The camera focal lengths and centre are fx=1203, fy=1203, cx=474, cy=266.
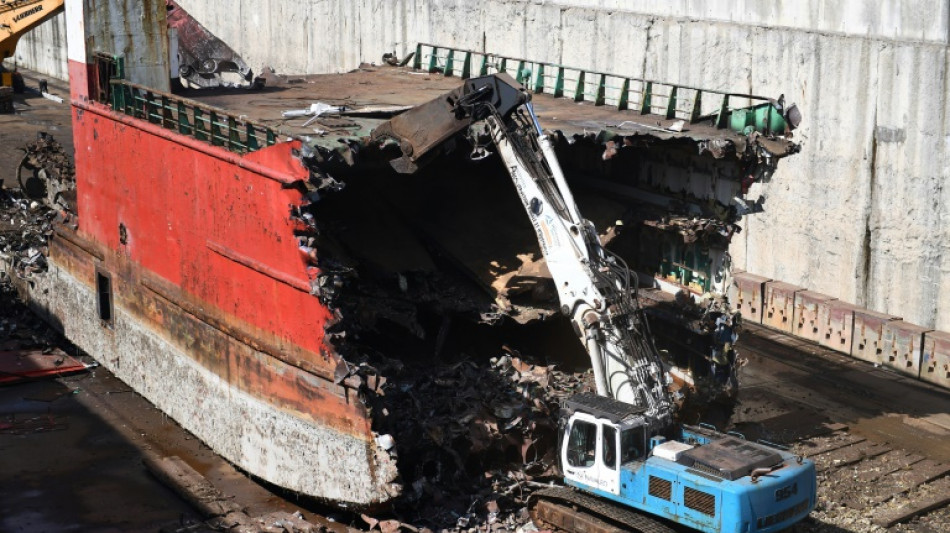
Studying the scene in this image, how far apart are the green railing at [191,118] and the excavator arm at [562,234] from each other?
1675 millimetres

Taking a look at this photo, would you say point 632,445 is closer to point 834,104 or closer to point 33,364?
point 834,104

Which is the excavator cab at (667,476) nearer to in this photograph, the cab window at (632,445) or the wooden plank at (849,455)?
the cab window at (632,445)

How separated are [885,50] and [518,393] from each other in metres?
9.72

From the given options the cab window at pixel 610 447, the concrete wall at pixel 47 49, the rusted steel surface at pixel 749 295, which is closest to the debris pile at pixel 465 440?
the cab window at pixel 610 447

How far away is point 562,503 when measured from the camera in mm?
13773

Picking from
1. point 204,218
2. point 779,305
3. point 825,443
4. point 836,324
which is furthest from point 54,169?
point 836,324

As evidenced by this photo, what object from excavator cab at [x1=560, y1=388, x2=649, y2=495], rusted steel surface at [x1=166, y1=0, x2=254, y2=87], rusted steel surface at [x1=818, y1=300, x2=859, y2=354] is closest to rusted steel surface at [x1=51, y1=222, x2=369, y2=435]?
excavator cab at [x1=560, y1=388, x2=649, y2=495]

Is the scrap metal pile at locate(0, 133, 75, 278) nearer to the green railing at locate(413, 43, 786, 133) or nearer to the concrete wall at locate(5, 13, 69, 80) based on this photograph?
the green railing at locate(413, 43, 786, 133)

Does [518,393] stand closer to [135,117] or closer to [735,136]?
[735,136]

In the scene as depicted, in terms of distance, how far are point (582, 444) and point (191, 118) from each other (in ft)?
26.7

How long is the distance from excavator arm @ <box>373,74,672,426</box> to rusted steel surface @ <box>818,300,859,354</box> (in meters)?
7.99

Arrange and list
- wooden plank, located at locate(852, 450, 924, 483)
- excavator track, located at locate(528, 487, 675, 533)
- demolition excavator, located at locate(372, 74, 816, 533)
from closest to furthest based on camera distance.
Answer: demolition excavator, located at locate(372, 74, 816, 533) < excavator track, located at locate(528, 487, 675, 533) < wooden plank, located at locate(852, 450, 924, 483)

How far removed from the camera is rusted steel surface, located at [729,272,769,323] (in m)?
23.1

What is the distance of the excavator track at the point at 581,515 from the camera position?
12828mm
